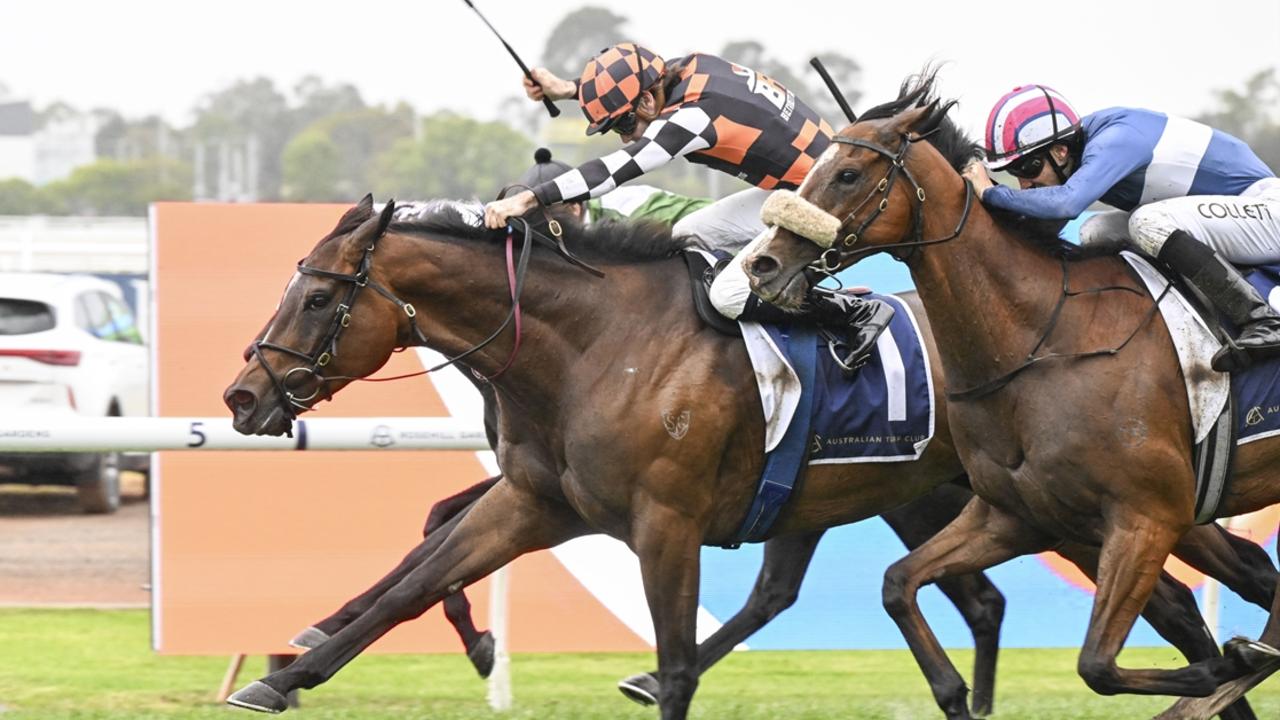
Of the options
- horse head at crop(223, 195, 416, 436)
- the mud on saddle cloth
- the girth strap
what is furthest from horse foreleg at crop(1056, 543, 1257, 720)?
horse head at crop(223, 195, 416, 436)

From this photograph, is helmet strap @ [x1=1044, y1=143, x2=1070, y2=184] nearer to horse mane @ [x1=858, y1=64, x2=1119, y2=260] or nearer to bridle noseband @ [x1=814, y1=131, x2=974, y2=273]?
horse mane @ [x1=858, y1=64, x2=1119, y2=260]

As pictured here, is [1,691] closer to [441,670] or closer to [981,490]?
[441,670]

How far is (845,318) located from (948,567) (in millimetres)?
847

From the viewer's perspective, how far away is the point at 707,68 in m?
5.67

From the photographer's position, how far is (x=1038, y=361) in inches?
189

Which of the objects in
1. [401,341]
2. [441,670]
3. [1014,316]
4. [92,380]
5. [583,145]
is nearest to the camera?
[1014,316]

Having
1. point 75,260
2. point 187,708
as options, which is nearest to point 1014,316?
point 187,708

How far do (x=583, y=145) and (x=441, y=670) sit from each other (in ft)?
85.3

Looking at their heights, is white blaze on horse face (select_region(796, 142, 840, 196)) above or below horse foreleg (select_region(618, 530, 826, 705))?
above

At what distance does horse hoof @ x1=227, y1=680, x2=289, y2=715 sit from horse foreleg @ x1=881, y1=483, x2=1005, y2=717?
7.13 feet

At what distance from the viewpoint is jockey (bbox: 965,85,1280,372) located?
4801mm

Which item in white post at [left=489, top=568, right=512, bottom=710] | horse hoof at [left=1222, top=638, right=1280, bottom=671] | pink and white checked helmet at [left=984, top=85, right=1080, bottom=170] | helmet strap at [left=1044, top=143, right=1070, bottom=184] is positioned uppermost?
pink and white checked helmet at [left=984, top=85, right=1080, bottom=170]

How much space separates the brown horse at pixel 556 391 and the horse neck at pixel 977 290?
776 mm

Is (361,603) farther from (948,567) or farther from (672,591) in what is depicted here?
(948,567)
